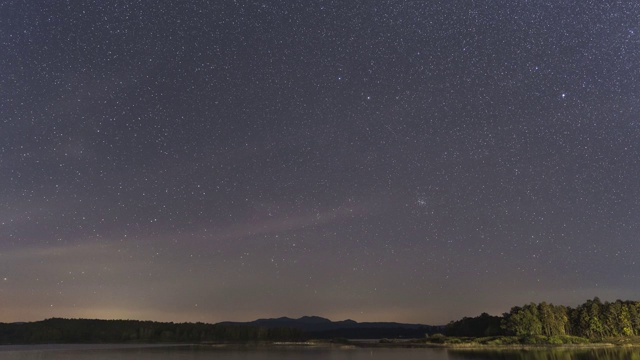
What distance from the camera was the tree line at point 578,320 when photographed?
127 meters

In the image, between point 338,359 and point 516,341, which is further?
point 516,341

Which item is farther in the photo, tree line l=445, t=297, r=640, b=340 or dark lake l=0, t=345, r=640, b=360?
tree line l=445, t=297, r=640, b=340

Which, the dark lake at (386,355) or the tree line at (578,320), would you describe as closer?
the dark lake at (386,355)

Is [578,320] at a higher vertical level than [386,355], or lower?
higher

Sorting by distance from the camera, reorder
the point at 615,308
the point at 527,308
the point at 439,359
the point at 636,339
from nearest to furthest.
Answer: the point at 439,359 → the point at 636,339 → the point at 615,308 → the point at 527,308

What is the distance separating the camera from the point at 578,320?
136 metres

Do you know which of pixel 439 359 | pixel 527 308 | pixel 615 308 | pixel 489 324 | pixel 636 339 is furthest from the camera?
pixel 489 324

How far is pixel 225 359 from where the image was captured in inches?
3378

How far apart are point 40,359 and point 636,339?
143541mm

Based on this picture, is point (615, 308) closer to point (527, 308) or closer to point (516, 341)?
point (527, 308)

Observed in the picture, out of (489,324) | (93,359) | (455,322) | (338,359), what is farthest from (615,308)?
(93,359)

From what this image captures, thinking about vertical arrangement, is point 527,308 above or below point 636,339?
above

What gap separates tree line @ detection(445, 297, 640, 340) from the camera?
417 feet

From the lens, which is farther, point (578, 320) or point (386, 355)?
point (578, 320)
